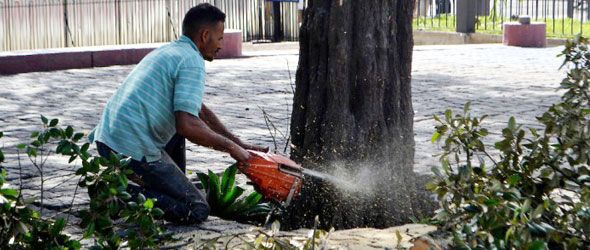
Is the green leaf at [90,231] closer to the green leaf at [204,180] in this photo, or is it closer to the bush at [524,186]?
the bush at [524,186]

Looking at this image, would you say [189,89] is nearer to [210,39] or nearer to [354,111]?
[210,39]

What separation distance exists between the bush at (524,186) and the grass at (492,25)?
51.3ft

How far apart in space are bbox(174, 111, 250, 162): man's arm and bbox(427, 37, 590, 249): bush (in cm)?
152

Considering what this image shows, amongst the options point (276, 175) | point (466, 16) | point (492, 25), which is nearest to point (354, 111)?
point (276, 175)

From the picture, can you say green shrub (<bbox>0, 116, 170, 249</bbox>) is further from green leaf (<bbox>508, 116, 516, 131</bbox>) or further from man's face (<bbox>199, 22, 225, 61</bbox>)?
man's face (<bbox>199, 22, 225, 61</bbox>)

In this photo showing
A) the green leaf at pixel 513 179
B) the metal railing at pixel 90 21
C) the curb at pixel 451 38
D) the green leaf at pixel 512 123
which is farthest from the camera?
the curb at pixel 451 38

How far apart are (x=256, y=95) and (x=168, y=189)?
607 centimetres

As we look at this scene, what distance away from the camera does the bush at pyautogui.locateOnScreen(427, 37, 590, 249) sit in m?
3.36

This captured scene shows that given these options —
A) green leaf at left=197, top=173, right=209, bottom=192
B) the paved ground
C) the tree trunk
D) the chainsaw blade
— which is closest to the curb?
the paved ground

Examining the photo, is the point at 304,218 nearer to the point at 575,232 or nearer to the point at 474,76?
the point at 575,232

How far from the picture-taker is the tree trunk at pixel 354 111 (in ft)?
19.7

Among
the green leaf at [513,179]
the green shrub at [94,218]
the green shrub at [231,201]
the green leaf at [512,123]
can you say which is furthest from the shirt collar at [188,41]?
the green leaf at [513,179]

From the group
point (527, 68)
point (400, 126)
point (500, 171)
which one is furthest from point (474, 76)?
point (500, 171)

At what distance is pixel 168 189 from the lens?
19.9 ft
